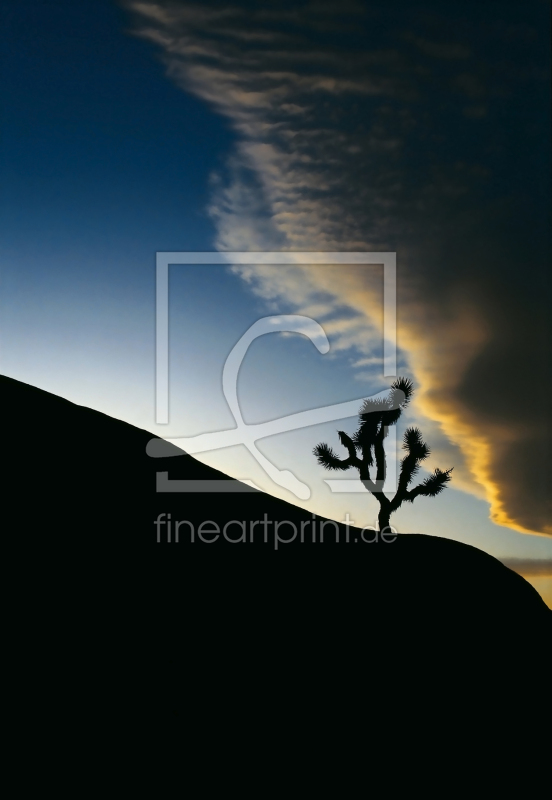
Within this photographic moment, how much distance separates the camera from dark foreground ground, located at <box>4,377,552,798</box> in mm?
6711

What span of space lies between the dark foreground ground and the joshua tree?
1.79 metres

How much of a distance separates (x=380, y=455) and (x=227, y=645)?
7.96 meters

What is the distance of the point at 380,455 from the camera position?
49.8 ft

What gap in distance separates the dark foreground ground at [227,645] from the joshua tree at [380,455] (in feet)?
5.87

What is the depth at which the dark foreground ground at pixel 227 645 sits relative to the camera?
22.0ft

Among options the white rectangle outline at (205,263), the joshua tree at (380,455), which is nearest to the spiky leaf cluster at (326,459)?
the joshua tree at (380,455)

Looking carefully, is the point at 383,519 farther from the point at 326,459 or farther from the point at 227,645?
the point at 227,645

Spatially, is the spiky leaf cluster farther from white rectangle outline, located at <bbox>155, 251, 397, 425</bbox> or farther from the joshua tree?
white rectangle outline, located at <bbox>155, 251, 397, 425</bbox>

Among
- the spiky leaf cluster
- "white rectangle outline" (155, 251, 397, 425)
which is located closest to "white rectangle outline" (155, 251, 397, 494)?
"white rectangle outline" (155, 251, 397, 425)

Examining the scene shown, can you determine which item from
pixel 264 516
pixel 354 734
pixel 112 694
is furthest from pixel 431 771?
pixel 264 516

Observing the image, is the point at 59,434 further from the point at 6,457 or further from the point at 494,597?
the point at 494,597

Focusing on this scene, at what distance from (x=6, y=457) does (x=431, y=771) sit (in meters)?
9.01

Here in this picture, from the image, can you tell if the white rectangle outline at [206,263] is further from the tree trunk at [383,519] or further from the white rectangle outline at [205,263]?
the tree trunk at [383,519]

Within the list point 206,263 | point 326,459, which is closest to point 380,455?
point 326,459
